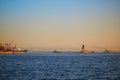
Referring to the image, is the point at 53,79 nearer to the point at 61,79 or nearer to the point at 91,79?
Answer: the point at 61,79

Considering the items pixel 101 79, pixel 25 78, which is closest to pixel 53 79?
pixel 25 78

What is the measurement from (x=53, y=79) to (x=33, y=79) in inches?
109

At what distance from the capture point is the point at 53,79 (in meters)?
39.1

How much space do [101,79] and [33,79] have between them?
9387 millimetres

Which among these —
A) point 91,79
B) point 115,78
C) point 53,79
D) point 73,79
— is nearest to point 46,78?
point 53,79

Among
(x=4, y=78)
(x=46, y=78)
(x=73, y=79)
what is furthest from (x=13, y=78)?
(x=73, y=79)

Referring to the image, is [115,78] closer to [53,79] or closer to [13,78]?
[53,79]

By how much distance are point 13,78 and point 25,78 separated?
168 cm

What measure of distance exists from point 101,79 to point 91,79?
4.51 feet

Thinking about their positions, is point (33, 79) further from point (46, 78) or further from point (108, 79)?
point (108, 79)

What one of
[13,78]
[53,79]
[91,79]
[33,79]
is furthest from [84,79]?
[13,78]

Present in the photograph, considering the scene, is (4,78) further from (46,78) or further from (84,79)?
(84,79)

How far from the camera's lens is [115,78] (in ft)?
129

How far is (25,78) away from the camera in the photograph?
39.8 meters
